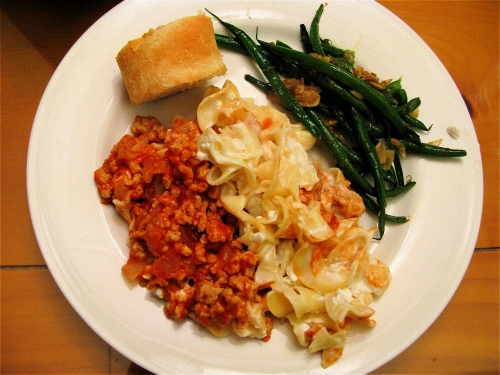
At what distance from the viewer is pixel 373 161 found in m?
2.47

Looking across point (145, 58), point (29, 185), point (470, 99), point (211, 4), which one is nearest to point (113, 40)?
point (145, 58)

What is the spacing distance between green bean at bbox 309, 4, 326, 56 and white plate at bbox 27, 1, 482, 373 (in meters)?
0.08

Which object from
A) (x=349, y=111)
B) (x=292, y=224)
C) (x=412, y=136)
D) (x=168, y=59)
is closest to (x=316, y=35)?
(x=349, y=111)

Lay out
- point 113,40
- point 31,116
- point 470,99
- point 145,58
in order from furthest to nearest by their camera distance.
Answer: point 470,99, point 31,116, point 113,40, point 145,58

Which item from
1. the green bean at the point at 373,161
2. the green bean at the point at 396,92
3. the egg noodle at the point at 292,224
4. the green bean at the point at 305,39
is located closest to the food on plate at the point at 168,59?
the egg noodle at the point at 292,224

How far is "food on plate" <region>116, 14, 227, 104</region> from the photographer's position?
227 centimetres

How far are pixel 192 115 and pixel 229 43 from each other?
1.64 ft

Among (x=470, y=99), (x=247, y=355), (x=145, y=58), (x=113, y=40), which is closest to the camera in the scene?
(x=247, y=355)

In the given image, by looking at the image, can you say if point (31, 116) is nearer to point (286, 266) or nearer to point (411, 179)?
point (286, 266)

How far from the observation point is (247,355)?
213 centimetres

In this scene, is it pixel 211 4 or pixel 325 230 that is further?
pixel 211 4

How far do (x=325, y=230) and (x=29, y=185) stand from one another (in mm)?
1502

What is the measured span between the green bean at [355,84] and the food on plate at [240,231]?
0.44 m

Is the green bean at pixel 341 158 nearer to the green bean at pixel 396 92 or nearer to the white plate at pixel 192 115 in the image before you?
the white plate at pixel 192 115
